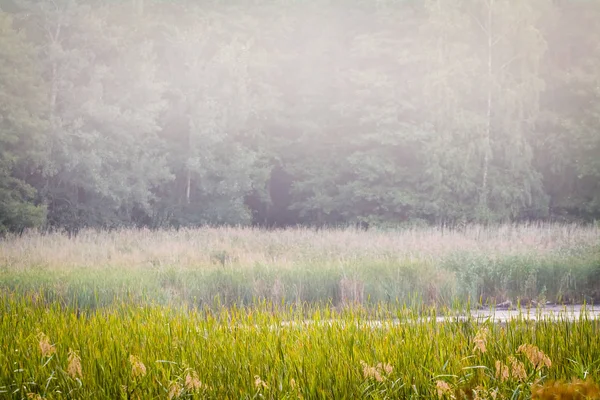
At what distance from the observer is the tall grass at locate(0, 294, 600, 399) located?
7.53 ft

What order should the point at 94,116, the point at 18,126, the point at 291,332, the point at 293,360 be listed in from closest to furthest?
the point at 293,360
the point at 291,332
the point at 18,126
the point at 94,116

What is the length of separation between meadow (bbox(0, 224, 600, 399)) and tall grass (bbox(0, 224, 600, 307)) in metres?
0.02

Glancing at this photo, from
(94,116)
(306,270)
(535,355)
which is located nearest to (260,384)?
(535,355)

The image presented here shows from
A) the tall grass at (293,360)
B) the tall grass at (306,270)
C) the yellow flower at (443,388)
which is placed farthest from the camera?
the tall grass at (306,270)

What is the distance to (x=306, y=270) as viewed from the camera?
6.66 m

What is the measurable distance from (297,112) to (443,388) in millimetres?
11937

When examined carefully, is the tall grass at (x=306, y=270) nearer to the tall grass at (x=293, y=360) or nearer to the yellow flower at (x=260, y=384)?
the tall grass at (x=293, y=360)

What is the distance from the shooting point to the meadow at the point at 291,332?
234 cm

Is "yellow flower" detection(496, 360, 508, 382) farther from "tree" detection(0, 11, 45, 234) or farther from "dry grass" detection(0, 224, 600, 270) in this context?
"tree" detection(0, 11, 45, 234)

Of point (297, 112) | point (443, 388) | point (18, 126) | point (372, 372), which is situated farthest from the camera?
point (297, 112)

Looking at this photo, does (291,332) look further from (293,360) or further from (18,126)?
(18,126)

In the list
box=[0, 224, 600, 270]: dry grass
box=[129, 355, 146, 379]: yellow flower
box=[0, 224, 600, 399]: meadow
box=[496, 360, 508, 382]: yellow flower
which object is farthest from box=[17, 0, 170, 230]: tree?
box=[496, 360, 508, 382]: yellow flower

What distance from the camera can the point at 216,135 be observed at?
Result: 1195cm

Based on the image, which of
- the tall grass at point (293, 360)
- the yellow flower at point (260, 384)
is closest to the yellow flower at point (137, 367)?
the tall grass at point (293, 360)
